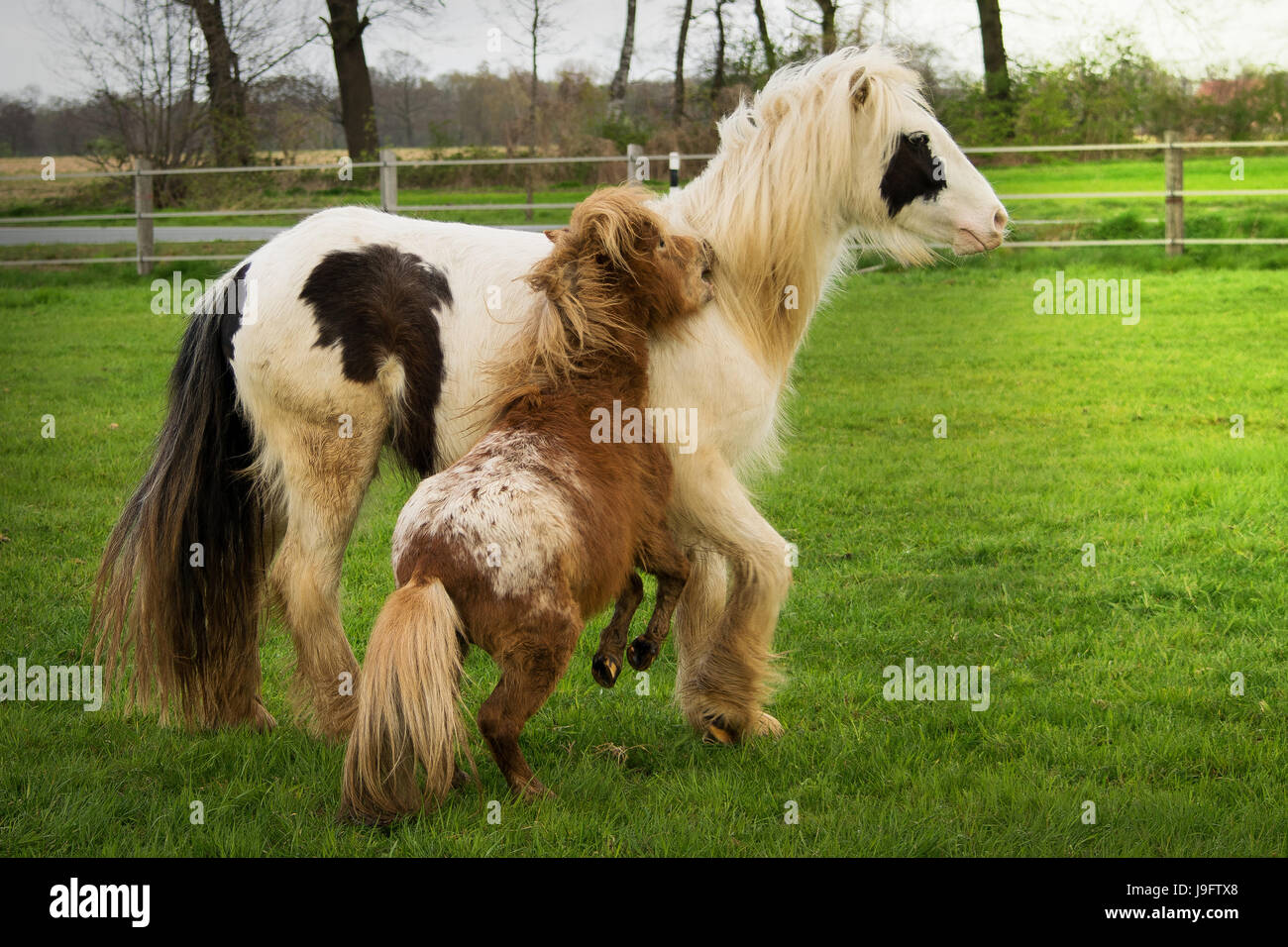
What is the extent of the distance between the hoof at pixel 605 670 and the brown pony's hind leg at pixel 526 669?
376 millimetres

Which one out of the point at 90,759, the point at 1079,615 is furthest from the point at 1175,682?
the point at 90,759

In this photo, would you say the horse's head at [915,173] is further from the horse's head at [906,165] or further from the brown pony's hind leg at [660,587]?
the brown pony's hind leg at [660,587]

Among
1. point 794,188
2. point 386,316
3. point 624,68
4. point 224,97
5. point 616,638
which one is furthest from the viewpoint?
point 624,68

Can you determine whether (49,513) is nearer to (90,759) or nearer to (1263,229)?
(90,759)

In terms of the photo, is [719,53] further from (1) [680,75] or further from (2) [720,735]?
(2) [720,735]

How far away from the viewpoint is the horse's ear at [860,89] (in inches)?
167

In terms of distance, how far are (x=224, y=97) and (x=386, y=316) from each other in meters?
24.6

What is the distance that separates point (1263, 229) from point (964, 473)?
11690mm

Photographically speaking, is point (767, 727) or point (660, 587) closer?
→ point (660, 587)

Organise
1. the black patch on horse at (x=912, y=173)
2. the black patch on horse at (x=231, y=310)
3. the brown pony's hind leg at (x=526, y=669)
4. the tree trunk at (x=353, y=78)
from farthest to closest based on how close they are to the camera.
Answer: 1. the tree trunk at (x=353, y=78)
2. the black patch on horse at (x=912, y=173)
3. the black patch on horse at (x=231, y=310)
4. the brown pony's hind leg at (x=526, y=669)

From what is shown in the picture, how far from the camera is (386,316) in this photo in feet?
13.1

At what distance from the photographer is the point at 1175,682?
4.64 metres

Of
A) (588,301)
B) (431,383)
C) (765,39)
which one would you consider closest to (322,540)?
(431,383)

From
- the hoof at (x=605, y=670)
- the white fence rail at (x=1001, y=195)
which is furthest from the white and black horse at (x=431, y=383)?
the white fence rail at (x=1001, y=195)
